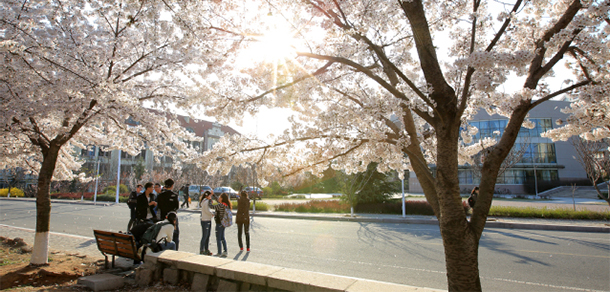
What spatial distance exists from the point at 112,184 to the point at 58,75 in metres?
44.3

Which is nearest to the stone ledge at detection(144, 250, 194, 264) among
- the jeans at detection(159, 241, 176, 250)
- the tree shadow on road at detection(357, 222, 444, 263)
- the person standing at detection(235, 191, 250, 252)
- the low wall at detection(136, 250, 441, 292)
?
the low wall at detection(136, 250, 441, 292)

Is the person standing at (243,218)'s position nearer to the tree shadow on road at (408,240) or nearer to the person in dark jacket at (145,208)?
the person in dark jacket at (145,208)

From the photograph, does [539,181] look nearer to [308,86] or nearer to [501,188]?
[501,188]

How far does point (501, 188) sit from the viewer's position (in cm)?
4441

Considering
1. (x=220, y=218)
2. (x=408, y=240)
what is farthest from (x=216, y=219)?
(x=408, y=240)

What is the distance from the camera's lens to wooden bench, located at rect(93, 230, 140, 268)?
18.1 feet

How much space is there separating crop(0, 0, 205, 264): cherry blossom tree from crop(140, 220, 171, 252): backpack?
1932mm

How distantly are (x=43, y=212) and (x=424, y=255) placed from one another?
8.64 m

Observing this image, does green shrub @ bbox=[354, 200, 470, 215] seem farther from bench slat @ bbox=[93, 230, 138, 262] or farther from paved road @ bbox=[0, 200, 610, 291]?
bench slat @ bbox=[93, 230, 138, 262]

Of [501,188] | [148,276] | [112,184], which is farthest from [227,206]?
[501,188]

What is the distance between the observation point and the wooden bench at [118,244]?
552 centimetres

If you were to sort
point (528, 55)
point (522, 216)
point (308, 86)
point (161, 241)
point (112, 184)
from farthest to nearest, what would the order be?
point (112, 184), point (522, 216), point (161, 241), point (308, 86), point (528, 55)

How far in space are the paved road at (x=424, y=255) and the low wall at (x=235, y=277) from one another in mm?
2748

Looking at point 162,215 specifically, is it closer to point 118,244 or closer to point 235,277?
point 118,244
